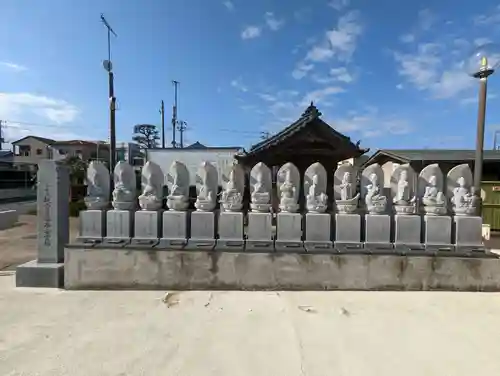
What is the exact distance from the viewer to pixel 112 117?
14477 mm

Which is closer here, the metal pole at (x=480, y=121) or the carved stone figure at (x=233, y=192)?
the carved stone figure at (x=233, y=192)

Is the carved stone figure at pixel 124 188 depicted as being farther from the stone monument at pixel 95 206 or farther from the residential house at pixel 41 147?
the residential house at pixel 41 147

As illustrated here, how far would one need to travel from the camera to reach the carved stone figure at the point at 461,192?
411 cm

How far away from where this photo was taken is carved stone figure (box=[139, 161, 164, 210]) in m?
4.28

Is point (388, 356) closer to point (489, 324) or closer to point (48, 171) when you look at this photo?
point (489, 324)

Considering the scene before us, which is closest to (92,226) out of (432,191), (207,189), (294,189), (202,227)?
(202,227)

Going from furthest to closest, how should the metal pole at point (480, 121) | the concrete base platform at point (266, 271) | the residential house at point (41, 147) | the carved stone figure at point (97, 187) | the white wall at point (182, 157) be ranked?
the residential house at point (41, 147) < the white wall at point (182, 157) < the metal pole at point (480, 121) < the carved stone figure at point (97, 187) < the concrete base platform at point (266, 271)

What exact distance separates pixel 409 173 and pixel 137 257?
3948mm

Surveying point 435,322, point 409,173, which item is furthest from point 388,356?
point 409,173

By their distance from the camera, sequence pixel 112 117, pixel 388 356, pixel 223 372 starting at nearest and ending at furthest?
1. pixel 223 372
2. pixel 388 356
3. pixel 112 117

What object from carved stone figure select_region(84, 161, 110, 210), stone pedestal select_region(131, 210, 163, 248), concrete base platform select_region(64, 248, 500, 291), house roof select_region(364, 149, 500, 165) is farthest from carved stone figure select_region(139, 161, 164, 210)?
house roof select_region(364, 149, 500, 165)

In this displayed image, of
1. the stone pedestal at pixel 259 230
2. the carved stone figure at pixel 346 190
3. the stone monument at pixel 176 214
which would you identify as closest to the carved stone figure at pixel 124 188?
the stone monument at pixel 176 214

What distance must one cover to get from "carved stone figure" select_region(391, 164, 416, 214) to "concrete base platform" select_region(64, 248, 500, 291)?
66cm

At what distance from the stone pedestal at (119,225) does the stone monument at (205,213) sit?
894 millimetres
